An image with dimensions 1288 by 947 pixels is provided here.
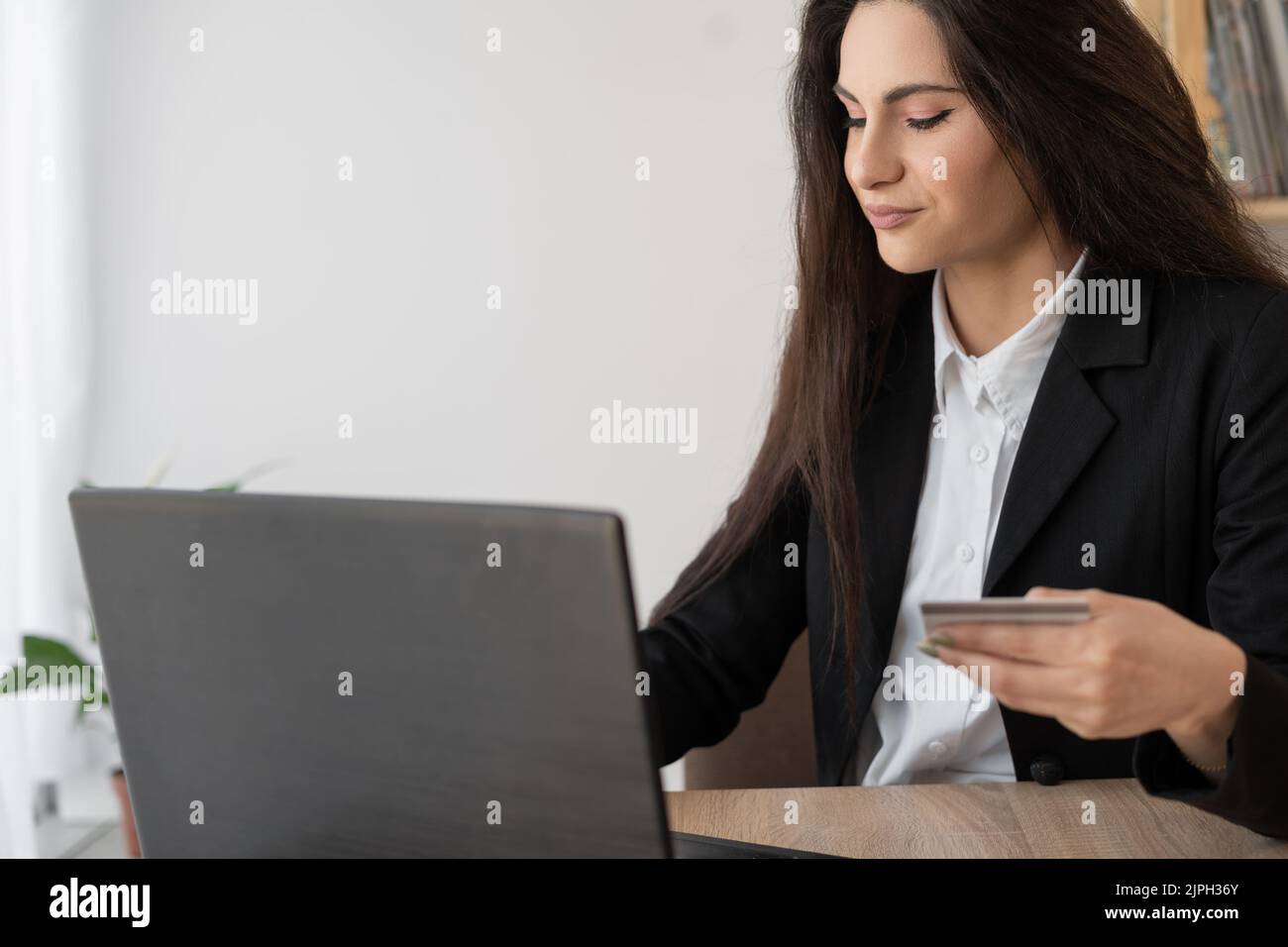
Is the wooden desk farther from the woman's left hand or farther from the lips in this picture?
the lips

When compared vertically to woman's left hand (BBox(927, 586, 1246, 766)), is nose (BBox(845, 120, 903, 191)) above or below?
above

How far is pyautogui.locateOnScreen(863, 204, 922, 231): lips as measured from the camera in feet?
4.08

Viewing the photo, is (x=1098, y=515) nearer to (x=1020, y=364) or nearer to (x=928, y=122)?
(x=1020, y=364)

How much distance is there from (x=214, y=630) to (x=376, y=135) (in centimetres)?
195

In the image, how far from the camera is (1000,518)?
1.24m

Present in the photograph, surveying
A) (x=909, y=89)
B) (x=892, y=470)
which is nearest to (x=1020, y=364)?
(x=892, y=470)

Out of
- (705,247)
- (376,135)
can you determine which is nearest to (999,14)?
(705,247)

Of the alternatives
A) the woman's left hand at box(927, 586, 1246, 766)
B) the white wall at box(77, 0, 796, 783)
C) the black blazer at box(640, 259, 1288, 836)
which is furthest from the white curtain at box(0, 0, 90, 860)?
the woman's left hand at box(927, 586, 1246, 766)

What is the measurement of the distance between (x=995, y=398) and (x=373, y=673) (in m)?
0.86

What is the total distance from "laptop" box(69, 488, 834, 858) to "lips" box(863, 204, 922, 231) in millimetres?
783

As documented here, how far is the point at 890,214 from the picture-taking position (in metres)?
1.25

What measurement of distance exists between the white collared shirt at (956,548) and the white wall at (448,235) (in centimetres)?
108

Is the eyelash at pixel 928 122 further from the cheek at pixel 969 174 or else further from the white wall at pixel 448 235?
the white wall at pixel 448 235
